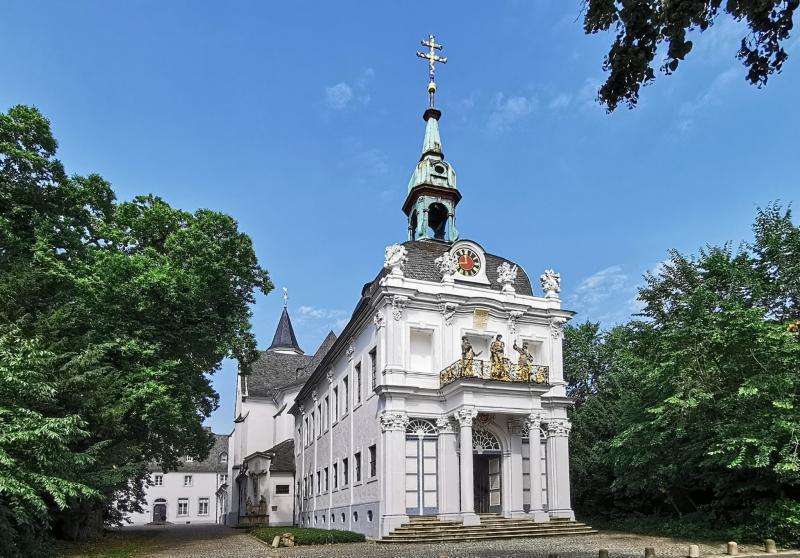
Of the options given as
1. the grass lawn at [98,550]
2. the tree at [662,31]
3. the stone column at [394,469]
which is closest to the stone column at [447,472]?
the stone column at [394,469]

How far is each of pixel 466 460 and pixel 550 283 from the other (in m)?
9.42

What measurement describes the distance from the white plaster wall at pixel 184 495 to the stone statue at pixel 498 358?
2261 inches

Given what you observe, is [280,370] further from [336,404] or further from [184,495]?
[336,404]

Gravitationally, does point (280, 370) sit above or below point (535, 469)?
above

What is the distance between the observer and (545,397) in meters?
26.2

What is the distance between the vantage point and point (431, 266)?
2738 cm

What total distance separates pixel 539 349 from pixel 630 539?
8495mm

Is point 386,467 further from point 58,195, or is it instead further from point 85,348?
point 58,195

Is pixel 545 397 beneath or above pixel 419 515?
above

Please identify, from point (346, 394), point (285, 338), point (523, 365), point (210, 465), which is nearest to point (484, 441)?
point (523, 365)

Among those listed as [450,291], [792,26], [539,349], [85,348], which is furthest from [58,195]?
[792,26]

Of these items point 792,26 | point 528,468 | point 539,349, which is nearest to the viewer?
point 792,26

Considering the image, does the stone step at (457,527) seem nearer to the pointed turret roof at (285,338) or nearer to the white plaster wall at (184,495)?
the pointed turret roof at (285,338)

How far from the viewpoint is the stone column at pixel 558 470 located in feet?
81.4
